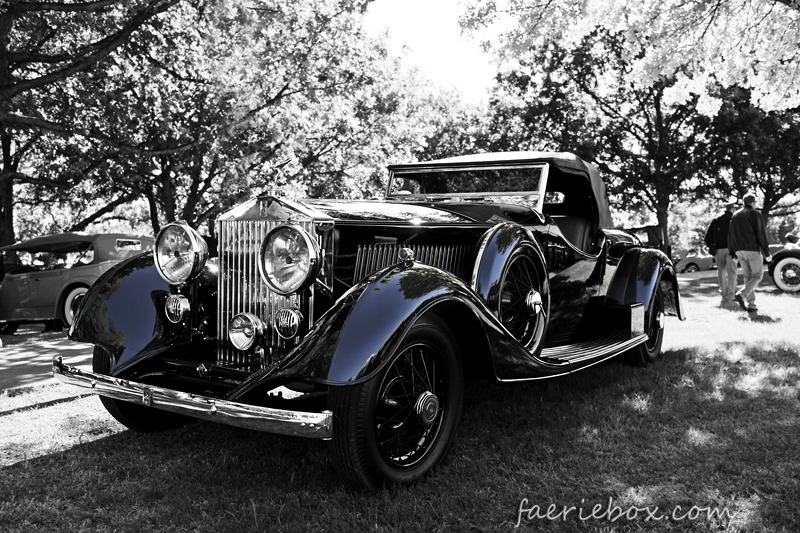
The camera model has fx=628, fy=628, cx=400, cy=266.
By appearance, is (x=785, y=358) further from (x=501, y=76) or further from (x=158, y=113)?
(x=501, y=76)

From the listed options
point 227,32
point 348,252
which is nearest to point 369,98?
point 227,32

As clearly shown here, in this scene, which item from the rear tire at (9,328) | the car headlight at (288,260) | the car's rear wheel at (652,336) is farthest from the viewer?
the rear tire at (9,328)

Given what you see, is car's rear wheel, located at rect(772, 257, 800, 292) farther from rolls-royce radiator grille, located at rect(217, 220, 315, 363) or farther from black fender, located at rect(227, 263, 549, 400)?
rolls-royce radiator grille, located at rect(217, 220, 315, 363)

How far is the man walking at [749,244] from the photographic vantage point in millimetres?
8828

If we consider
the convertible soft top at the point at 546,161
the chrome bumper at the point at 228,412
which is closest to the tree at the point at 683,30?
the convertible soft top at the point at 546,161

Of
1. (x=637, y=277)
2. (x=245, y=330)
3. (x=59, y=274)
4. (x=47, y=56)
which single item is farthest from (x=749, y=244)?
(x=47, y=56)

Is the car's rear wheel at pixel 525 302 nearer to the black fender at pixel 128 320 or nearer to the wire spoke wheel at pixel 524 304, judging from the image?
the wire spoke wheel at pixel 524 304

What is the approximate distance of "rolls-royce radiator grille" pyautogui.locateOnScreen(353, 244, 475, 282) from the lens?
137 inches

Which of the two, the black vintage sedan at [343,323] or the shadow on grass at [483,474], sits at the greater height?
the black vintage sedan at [343,323]

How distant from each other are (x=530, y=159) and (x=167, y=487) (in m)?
3.43

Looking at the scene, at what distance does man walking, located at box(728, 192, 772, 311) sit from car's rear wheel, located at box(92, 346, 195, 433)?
8026mm

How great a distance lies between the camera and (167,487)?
288cm

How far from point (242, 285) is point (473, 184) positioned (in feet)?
7.91

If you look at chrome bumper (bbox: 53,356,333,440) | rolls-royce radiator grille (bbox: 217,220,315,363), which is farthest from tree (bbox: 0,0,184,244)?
chrome bumper (bbox: 53,356,333,440)
